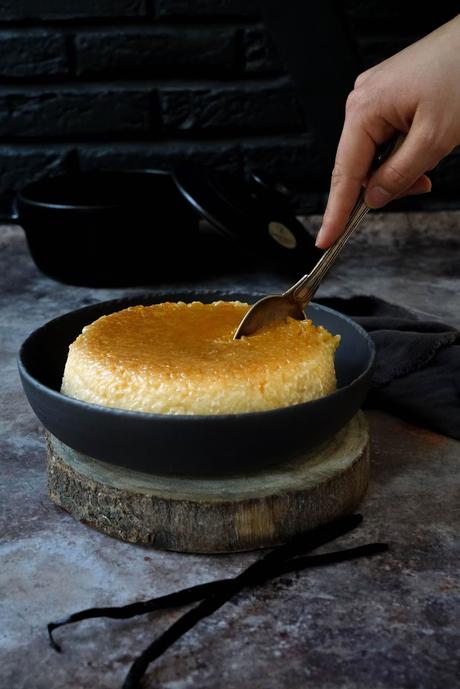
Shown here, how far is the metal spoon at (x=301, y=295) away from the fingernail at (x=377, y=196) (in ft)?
0.05

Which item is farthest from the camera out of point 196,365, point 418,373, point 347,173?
point 418,373

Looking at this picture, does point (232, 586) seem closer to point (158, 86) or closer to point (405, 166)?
point (405, 166)

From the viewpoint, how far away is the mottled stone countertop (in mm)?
879

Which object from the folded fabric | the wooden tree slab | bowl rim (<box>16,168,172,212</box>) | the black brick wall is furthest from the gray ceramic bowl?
the black brick wall

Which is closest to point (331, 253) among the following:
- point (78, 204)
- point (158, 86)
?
point (78, 204)

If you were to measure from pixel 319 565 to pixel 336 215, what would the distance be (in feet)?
1.54

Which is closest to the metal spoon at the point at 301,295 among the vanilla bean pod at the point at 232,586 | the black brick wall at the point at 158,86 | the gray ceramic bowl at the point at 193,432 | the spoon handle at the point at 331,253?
the spoon handle at the point at 331,253

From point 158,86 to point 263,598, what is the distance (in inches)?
74.0

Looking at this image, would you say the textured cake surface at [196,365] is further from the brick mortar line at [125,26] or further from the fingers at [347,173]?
the brick mortar line at [125,26]

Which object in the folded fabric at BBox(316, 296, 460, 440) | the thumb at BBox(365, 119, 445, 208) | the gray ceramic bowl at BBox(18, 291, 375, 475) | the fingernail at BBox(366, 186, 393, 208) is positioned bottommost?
the folded fabric at BBox(316, 296, 460, 440)

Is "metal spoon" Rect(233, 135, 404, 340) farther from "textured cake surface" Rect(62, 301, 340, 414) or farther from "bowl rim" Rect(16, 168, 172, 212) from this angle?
"bowl rim" Rect(16, 168, 172, 212)

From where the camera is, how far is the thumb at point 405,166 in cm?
114

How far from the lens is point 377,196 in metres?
1.22

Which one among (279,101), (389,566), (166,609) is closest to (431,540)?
(389,566)
